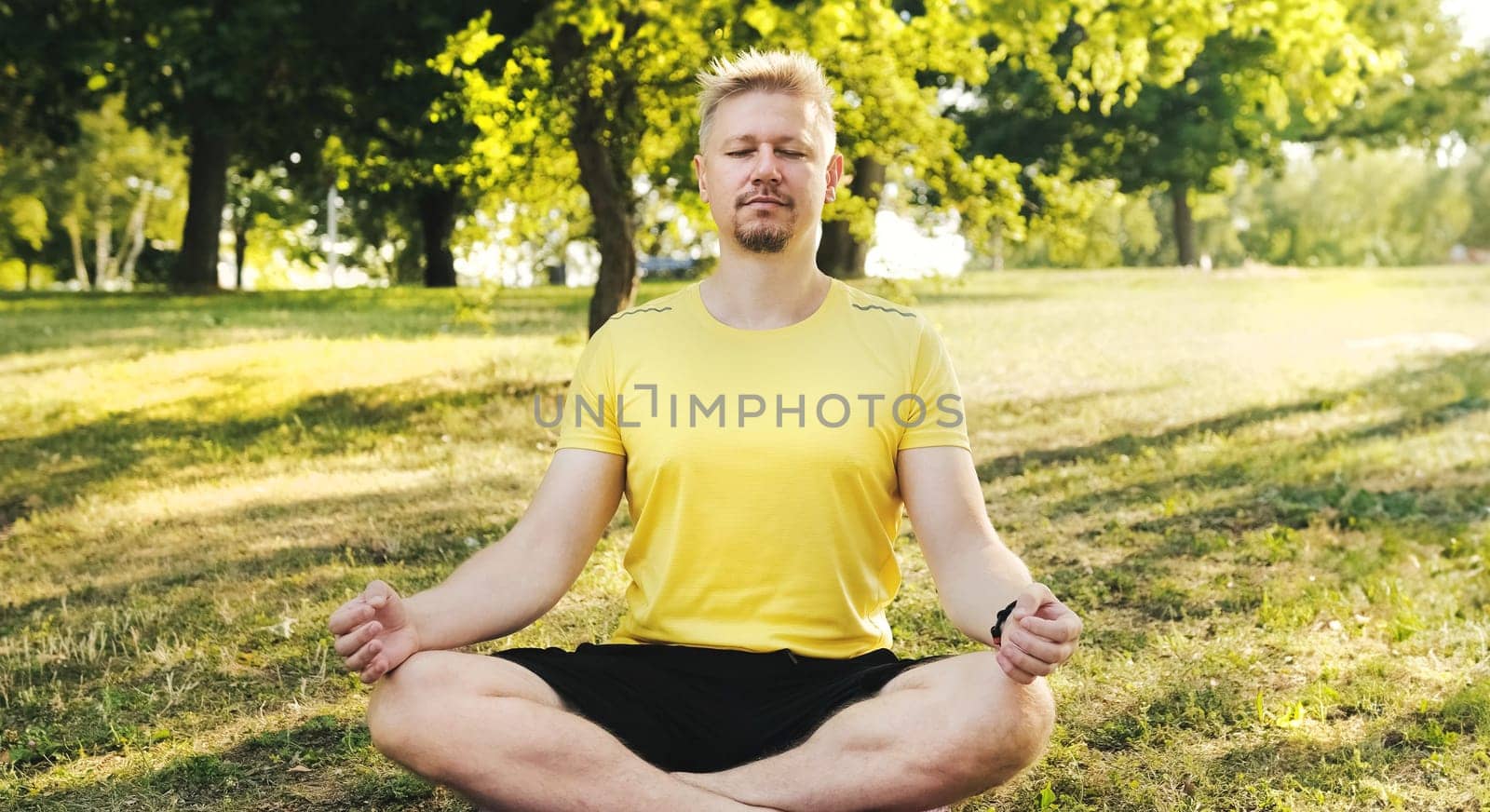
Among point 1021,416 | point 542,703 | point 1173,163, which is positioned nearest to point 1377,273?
point 1173,163

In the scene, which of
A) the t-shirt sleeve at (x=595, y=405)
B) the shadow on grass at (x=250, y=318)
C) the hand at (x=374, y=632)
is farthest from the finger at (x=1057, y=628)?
the shadow on grass at (x=250, y=318)

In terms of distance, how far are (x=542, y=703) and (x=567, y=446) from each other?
0.68 meters

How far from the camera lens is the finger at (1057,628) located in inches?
106

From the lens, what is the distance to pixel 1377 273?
97.4ft

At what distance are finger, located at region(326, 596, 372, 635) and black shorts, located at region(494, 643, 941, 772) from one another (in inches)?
18.0

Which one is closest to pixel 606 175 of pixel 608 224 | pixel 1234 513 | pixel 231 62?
pixel 608 224

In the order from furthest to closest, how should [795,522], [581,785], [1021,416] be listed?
[1021,416], [795,522], [581,785]

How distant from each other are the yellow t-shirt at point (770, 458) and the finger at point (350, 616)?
0.73 m

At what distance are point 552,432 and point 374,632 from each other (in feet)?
23.3

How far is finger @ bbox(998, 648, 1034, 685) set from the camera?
2.81 meters

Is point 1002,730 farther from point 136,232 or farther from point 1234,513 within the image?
point 136,232

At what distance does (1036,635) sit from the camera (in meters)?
2.74

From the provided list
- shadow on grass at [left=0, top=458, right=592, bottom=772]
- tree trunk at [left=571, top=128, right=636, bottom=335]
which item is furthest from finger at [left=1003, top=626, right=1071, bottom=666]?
tree trunk at [left=571, top=128, right=636, bottom=335]

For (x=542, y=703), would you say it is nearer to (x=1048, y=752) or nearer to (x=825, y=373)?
(x=825, y=373)
